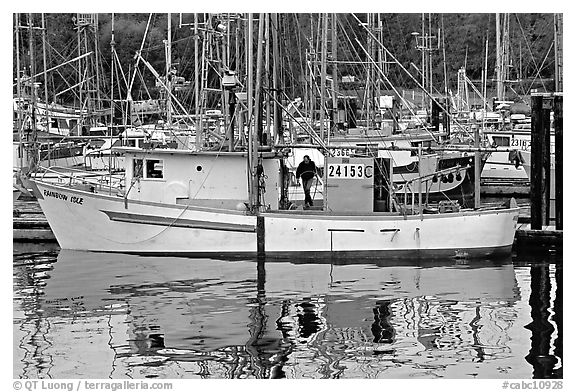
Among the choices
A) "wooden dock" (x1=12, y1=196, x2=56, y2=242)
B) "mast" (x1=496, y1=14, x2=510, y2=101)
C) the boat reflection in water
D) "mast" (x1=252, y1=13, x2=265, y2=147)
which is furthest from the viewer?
"mast" (x1=496, y1=14, x2=510, y2=101)

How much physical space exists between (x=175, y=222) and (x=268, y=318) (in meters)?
7.47

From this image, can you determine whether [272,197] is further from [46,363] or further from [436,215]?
[46,363]

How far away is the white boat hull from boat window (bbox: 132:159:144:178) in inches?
42.1

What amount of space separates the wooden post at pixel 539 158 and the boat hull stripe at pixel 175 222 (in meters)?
6.97

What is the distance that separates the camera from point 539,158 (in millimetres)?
27766

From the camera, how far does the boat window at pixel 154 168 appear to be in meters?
27.8

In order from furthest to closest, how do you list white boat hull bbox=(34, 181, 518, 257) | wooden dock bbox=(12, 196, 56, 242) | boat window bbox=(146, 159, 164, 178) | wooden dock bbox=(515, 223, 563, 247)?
wooden dock bbox=(12, 196, 56, 242), boat window bbox=(146, 159, 164, 178), wooden dock bbox=(515, 223, 563, 247), white boat hull bbox=(34, 181, 518, 257)

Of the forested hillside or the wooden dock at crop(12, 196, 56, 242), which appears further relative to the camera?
the forested hillside

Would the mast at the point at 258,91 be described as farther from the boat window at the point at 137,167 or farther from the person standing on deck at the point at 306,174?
the boat window at the point at 137,167

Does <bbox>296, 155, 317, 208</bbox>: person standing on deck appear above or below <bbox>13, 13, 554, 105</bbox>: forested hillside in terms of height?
below

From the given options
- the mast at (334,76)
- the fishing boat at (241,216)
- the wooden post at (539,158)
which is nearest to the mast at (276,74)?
the fishing boat at (241,216)

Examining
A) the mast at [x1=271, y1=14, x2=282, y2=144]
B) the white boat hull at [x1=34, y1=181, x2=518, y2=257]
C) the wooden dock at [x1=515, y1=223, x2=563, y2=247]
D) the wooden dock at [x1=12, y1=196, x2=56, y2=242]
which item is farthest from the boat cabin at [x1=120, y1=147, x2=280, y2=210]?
the wooden dock at [x1=515, y1=223, x2=563, y2=247]

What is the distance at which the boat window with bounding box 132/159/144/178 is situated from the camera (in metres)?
27.9

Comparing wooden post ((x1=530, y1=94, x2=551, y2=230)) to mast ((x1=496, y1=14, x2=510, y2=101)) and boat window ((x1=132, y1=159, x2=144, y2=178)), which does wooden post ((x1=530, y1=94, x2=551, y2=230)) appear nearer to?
boat window ((x1=132, y1=159, x2=144, y2=178))
